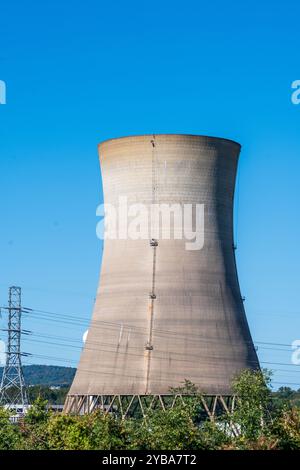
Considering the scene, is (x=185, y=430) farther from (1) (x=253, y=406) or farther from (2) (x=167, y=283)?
(2) (x=167, y=283)

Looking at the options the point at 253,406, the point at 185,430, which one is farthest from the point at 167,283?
the point at 185,430

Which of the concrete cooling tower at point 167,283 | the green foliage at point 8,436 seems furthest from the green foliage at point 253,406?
the concrete cooling tower at point 167,283

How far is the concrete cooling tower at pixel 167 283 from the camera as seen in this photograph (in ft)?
112

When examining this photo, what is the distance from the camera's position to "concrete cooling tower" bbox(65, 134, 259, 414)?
112 ft

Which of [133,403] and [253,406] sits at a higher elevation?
[133,403]

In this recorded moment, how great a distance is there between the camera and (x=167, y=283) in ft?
112

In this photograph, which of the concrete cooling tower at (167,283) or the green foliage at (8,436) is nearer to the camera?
the green foliage at (8,436)

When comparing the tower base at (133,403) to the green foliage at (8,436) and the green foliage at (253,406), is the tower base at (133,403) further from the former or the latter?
the green foliage at (253,406)

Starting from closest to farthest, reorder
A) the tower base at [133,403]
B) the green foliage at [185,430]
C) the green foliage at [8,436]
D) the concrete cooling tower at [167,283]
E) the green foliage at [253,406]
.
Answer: the green foliage at [185,430], the green foliage at [253,406], the green foliage at [8,436], the concrete cooling tower at [167,283], the tower base at [133,403]

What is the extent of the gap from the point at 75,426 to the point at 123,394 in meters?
8.69

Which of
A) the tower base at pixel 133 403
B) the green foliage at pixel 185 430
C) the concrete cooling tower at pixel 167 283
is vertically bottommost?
the green foliage at pixel 185 430
